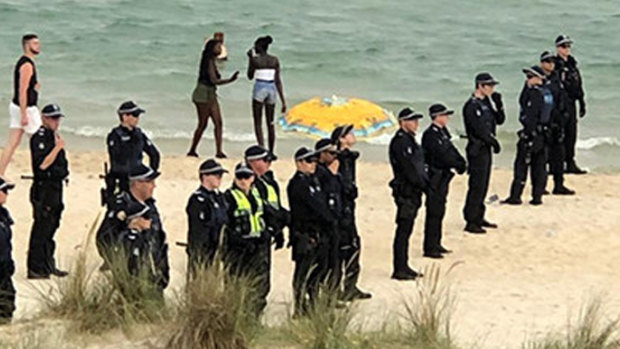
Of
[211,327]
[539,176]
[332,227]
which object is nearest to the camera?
[211,327]

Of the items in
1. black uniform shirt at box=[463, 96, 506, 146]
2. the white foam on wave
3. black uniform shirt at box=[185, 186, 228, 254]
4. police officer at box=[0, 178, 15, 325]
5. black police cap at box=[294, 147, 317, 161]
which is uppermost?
black police cap at box=[294, 147, 317, 161]

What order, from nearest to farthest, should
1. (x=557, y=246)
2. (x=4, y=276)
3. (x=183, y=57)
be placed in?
(x=4, y=276) → (x=557, y=246) → (x=183, y=57)

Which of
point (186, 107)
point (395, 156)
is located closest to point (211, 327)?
point (395, 156)

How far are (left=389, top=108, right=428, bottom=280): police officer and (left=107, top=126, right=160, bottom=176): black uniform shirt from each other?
2.09 meters

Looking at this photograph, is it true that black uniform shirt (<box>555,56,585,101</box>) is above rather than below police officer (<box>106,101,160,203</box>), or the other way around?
above

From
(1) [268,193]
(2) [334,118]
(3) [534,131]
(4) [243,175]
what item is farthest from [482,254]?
(4) [243,175]

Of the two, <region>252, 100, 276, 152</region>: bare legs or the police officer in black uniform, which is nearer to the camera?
the police officer in black uniform

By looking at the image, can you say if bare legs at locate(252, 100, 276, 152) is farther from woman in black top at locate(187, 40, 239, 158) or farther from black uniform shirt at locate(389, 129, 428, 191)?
black uniform shirt at locate(389, 129, 428, 191)

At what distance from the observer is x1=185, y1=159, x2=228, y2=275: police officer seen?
9758mm

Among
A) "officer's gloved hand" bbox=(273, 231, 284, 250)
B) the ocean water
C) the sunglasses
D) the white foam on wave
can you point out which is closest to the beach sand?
"officer's gloved hand" bbox=(273, 231, 284, 250)

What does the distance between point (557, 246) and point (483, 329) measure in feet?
12.4

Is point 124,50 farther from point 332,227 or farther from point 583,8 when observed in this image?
point 332,227

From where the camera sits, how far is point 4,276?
987cm

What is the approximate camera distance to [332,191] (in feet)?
34.8
